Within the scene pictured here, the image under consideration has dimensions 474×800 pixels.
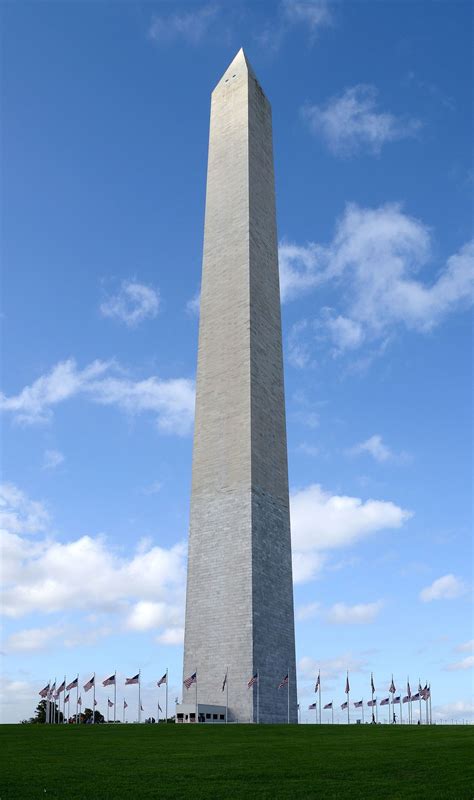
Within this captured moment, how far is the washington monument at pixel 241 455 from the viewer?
1683 inches

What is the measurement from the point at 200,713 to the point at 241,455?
44.3 ft

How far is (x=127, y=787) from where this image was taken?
1833cm

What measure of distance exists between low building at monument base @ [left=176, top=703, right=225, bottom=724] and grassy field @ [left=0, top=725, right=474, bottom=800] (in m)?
7.68

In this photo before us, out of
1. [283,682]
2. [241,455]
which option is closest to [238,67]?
[241,455]

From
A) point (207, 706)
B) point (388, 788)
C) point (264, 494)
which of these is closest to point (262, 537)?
point (264, 494)

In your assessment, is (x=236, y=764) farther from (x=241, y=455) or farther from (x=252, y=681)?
(x=241, y=455)

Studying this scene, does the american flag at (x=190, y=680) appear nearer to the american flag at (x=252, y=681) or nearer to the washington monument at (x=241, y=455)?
the washington monument at (x=241, y=455)

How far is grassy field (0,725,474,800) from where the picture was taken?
17906 mm

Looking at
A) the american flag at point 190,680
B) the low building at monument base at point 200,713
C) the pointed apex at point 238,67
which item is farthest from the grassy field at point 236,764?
the pointed apex at point 238,67

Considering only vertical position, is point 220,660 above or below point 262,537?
below

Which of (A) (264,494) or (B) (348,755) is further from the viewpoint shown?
(A) (264,494)

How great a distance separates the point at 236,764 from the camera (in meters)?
22.1

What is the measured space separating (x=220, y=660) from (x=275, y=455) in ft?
39.3

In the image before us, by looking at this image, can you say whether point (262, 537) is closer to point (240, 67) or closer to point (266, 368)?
point (266, 368)
